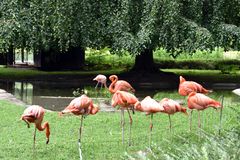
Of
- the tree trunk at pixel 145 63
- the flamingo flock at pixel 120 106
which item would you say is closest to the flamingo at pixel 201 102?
the flamingo flock at pixel 120 106

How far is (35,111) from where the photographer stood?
4676 millimetres

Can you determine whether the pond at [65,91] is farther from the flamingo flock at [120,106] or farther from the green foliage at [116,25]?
the flamingo flock at [120,106]

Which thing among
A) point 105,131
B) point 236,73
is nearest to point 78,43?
point 105,131

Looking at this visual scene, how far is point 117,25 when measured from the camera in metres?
12.7

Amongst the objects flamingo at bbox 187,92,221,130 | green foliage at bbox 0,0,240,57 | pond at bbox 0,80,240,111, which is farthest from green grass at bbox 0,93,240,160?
green foliage at bbox 0,0,240,57

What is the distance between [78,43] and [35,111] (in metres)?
8.46

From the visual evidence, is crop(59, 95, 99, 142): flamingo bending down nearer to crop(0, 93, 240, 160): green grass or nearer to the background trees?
crop(0, 93, 240, 160): green grass

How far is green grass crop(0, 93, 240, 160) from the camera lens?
509 centimetres

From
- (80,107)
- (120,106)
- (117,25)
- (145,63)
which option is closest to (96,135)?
(120,106)

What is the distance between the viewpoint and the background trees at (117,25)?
1238 cm

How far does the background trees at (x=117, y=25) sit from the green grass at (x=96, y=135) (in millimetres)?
4500

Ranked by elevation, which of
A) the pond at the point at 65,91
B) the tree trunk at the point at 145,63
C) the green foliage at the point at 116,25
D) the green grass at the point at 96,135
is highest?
the green foliage at the point at 116,25

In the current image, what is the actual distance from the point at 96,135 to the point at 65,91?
643 cm

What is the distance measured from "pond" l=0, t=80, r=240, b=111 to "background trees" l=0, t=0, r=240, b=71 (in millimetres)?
1071
